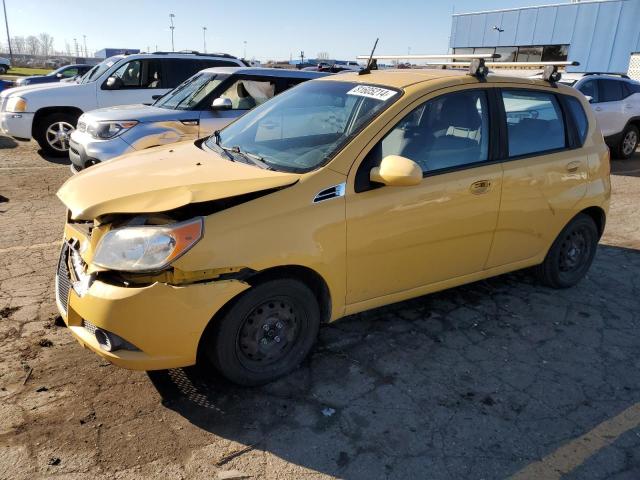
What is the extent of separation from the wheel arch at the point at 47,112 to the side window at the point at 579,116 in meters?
8.54

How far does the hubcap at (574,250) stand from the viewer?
14.9 feet

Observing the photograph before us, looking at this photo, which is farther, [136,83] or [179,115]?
[136,83]

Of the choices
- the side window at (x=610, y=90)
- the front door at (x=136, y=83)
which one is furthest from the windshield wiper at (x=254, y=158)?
the side window at (x=610, y=90)

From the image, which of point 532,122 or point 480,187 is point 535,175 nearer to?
point 532,122

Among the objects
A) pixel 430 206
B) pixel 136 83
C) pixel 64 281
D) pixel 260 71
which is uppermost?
pixel 260 71

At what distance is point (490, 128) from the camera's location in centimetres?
373

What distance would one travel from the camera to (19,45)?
123000mm

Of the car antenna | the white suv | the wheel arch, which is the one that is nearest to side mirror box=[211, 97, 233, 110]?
the car antenna

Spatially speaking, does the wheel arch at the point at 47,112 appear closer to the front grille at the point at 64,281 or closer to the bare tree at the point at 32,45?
the front grille at the point at 64,281

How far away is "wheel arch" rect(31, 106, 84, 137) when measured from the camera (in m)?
9.59

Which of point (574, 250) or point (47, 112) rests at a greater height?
point (47, 112)

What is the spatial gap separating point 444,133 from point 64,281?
261 centimetres

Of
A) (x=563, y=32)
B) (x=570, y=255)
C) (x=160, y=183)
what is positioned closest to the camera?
(x=160, y=183)

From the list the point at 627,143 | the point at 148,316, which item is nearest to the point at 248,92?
the point at 148,316
